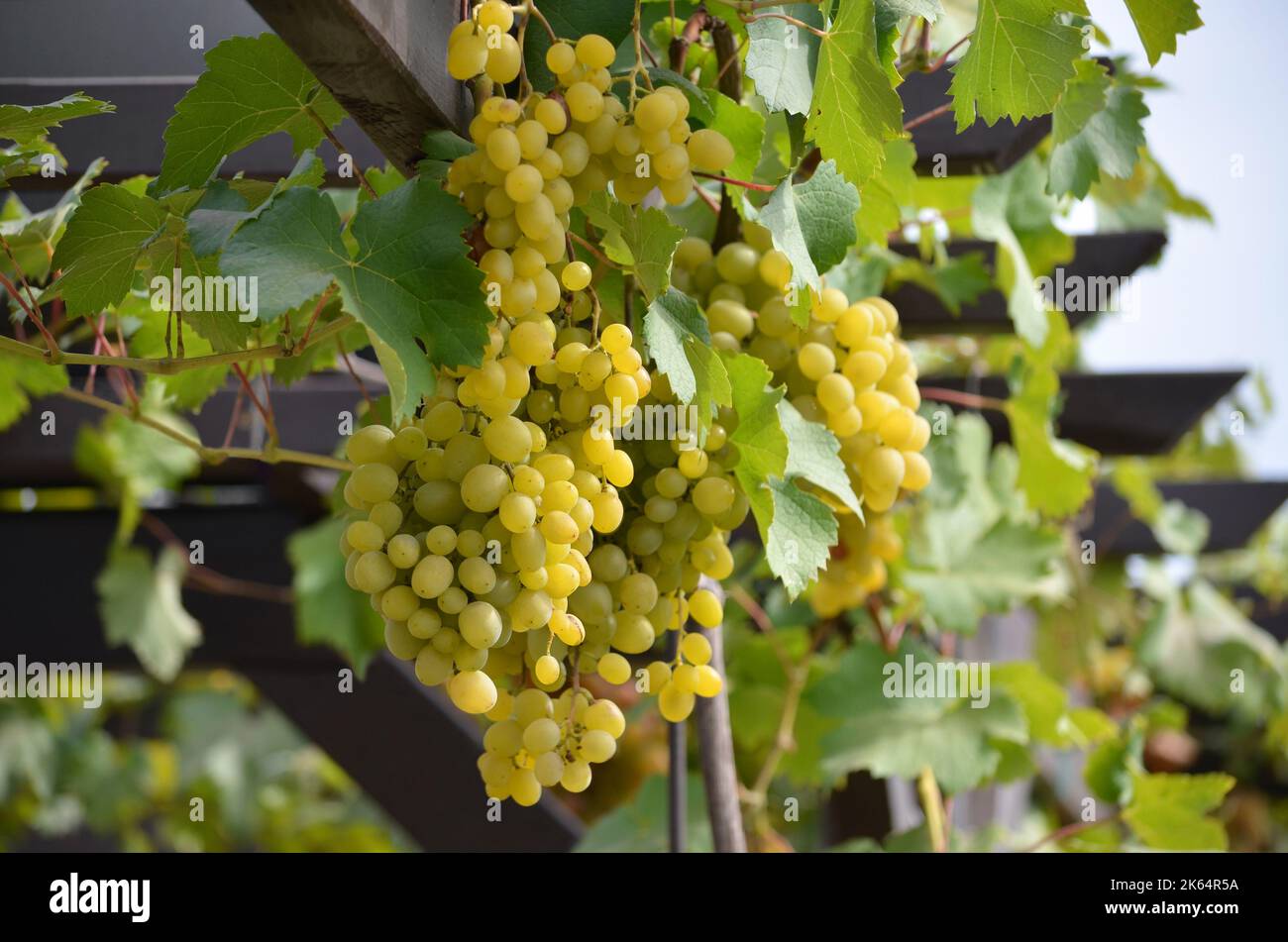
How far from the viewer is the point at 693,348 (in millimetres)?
728

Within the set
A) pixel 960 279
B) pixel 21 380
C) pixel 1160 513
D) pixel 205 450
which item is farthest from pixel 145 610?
pixel 1160 513

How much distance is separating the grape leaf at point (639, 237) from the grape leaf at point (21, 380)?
2.04ft

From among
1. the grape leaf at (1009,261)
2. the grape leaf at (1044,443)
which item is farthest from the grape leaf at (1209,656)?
the grape leaf at (1009,261)

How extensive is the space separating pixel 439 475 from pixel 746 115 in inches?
13.4

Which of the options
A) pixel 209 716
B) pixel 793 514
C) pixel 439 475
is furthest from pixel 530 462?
pixel 209 716

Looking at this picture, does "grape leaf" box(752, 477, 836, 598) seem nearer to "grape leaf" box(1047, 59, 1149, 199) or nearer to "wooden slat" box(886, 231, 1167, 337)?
"grape leaf" box(1047, 59, 1149, 199)

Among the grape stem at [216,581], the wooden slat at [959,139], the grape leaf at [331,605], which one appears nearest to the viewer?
the wooden slat at [959,139]

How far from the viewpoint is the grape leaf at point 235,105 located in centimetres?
74

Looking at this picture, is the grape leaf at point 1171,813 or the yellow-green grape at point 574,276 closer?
the yellow-green grape at point 574,276

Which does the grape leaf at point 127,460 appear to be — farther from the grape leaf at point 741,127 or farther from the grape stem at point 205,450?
the grape leaf at point 741,127

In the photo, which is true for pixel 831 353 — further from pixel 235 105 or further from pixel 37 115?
pixel 37 115

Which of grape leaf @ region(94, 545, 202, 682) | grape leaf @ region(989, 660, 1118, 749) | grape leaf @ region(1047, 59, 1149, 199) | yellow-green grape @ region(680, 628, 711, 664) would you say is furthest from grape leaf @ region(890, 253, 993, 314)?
grape leaf @ region(94, 545, 202, 682)

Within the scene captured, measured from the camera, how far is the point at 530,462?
69 centimetres
